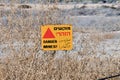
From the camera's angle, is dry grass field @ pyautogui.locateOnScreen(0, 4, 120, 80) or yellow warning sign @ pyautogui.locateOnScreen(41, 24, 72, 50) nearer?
yellow warning sign @ pyautogui.locateOnScreen(41, 24, 72, 50)

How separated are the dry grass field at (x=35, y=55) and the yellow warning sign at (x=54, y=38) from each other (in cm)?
58

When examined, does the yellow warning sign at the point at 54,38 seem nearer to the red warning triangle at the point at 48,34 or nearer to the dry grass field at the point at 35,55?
the red warning triangle at the point at 48,34

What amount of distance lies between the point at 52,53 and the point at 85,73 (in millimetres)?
710

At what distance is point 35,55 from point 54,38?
0.77 m

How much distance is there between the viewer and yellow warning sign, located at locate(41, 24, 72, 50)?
6887mm

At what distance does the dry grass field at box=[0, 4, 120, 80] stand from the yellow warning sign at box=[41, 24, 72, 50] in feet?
1.89

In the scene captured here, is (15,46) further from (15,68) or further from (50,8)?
(50,8)

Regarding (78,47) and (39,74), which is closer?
(39,74)

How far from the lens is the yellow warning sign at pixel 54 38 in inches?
271

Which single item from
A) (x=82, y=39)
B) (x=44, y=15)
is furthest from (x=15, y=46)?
(x=82, y=39)

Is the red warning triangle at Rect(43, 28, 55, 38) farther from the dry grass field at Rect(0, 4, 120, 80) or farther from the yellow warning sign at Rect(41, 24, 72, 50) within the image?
the dry grass field at Rect(0, 4, 120, 80)

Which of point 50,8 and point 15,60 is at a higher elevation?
point 50,8

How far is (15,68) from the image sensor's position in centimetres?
738

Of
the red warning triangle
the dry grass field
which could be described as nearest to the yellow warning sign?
the red warning triangle
